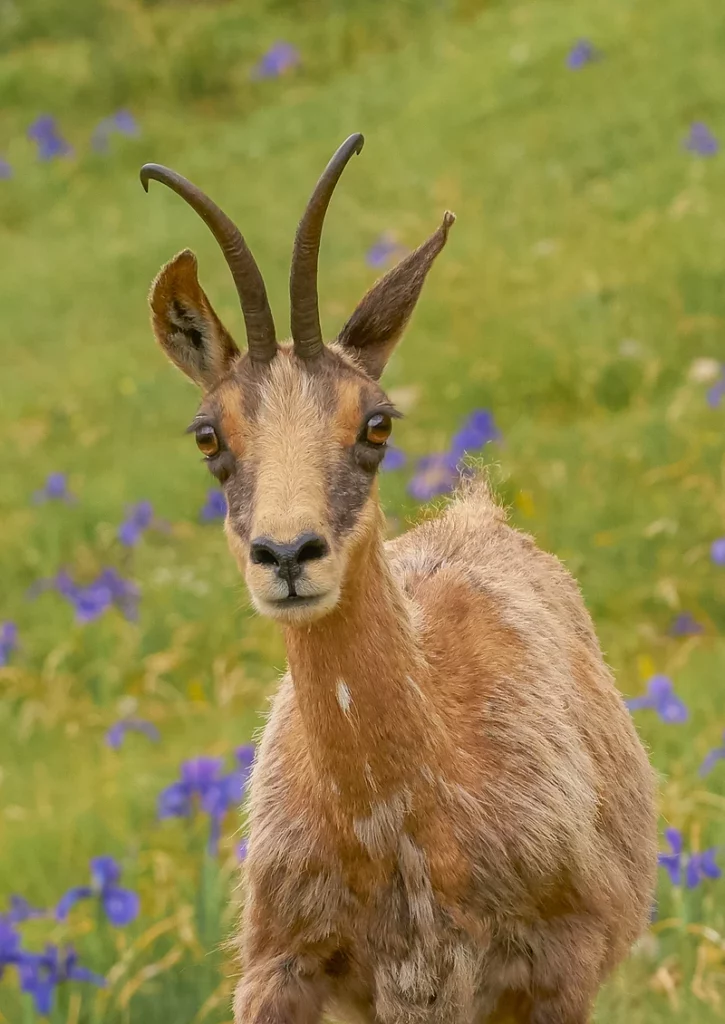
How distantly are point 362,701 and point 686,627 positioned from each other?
14.0 ft

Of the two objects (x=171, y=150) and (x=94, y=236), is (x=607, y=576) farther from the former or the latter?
(x=171, y=150)

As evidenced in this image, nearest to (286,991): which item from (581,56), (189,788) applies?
(189,788)

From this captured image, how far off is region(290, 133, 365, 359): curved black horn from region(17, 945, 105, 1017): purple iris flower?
2.46 meters

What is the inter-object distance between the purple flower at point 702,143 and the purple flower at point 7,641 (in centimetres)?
630

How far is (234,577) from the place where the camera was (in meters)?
8.57

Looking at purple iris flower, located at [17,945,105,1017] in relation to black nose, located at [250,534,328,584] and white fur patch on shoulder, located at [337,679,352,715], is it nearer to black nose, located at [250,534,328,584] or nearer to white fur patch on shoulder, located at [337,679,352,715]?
white fur patch on shoulder, located at [337,679,352,715]

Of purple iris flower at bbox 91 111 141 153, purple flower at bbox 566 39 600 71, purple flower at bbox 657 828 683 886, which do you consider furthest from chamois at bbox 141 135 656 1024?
purple iris flower at bbox 91 111 141 153

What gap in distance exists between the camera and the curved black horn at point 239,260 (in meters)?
3.39

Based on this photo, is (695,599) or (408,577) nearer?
(408,577)

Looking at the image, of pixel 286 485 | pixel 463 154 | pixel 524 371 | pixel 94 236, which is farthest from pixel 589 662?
pixel 94 236

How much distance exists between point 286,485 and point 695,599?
489 centimetres

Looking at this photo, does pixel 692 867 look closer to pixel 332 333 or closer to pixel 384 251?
pixel 332 333

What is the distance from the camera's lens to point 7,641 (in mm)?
8172

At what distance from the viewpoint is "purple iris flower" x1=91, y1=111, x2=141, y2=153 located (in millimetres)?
16234
